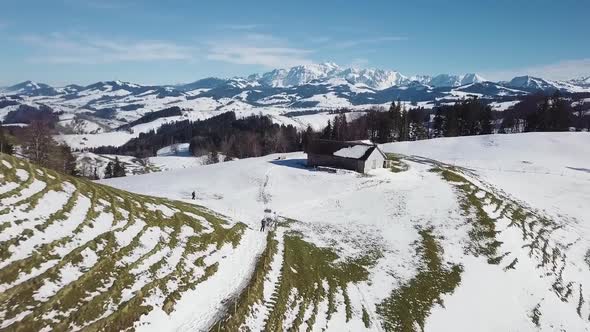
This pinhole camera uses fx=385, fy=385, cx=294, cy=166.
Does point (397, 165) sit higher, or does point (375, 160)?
point (375, 160)

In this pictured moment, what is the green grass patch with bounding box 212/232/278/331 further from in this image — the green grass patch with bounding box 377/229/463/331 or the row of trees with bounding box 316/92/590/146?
the row of trees with bounding box 316/92/590/146

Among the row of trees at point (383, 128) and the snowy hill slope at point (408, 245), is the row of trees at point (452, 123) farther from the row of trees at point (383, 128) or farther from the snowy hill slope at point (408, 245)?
the snowy hill slope at point (408, 245)

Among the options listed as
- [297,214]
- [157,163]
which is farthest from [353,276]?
[157,163]

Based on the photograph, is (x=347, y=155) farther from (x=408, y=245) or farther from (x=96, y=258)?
(x=96, y=258)

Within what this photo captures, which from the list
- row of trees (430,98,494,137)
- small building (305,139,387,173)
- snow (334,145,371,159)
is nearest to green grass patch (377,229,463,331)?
small building (305,139,387,173)

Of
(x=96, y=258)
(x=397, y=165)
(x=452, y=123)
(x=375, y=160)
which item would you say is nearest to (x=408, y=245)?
(x=96, y=258)

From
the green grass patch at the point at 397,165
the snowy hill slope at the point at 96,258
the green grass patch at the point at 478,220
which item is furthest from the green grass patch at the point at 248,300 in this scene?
the green grass patch at the point at 397,165

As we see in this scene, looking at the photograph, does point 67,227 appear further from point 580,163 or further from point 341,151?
point 580,163
